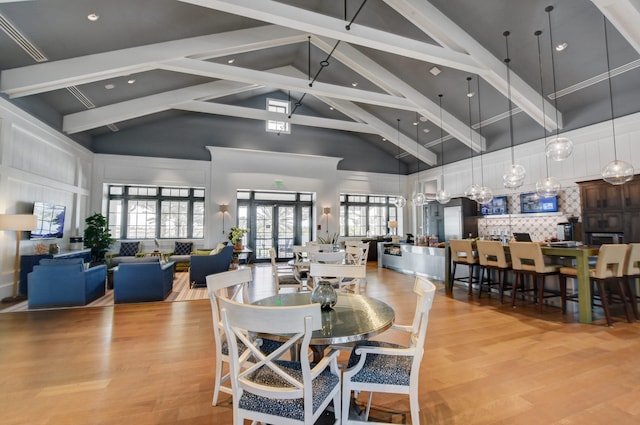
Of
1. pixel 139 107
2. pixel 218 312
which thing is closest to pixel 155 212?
pixel 139 107

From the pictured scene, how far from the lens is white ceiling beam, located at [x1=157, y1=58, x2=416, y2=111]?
5777mm

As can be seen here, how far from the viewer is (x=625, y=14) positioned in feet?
12.6

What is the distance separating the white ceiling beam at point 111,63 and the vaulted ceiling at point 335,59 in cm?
2

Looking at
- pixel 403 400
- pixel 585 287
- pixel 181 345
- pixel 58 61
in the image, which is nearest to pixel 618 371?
pixel 585 287

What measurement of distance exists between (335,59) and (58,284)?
7.80m

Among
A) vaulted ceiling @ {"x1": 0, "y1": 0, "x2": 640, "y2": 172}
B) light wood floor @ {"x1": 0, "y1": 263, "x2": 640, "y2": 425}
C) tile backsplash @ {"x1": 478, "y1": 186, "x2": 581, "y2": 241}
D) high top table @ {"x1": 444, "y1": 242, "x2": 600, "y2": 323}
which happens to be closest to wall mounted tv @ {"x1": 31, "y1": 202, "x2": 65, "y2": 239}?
vaulted ceiling @ {"x1": 0, "y1": 0, "x2": 640, "y2": 172}

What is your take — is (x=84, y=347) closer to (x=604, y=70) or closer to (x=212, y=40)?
(x=212, y=40)

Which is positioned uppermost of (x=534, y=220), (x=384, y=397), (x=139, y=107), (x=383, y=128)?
(x=383, y=128)

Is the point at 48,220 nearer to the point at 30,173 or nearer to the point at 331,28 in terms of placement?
the point at 30,173

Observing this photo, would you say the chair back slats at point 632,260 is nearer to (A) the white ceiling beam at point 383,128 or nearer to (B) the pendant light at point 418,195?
(B) the pendant light at point 418,195

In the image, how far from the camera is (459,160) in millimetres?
9844

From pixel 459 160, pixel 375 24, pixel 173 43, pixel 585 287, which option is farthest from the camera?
pixel 459 160

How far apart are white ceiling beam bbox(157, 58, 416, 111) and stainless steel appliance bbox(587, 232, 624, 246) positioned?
4.93 meters

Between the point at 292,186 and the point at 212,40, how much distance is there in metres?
5.62
